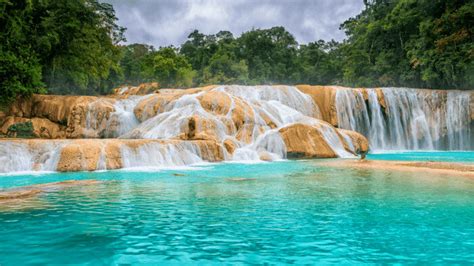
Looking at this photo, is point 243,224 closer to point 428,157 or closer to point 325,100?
point 428,157

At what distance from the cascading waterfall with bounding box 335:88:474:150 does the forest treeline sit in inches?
154

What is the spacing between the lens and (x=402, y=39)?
1593 inches

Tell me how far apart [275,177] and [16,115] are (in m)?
19.6

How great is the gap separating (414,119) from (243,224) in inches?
1112

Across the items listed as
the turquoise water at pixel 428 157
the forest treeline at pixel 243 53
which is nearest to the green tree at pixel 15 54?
the forest treeline at pixel 243 53

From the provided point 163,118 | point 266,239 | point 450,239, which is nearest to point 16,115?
point 163,118

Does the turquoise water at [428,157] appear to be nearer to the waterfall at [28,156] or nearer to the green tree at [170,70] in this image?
the waterfall at [28,156]

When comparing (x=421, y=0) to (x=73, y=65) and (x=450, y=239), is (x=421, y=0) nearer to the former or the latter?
(x=73, y=65)

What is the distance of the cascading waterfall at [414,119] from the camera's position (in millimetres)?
30234

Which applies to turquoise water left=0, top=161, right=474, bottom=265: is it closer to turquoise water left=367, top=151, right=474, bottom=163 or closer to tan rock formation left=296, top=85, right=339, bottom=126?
turquoise water left=367, top=151, right=474, bottom=163

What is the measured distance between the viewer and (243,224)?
636 cm

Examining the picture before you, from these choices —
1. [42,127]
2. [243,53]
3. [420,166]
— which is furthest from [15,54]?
[243,53]

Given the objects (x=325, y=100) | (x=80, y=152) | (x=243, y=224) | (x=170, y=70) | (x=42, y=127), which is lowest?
(x=243, y=224)

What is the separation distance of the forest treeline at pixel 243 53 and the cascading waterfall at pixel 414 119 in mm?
3911
